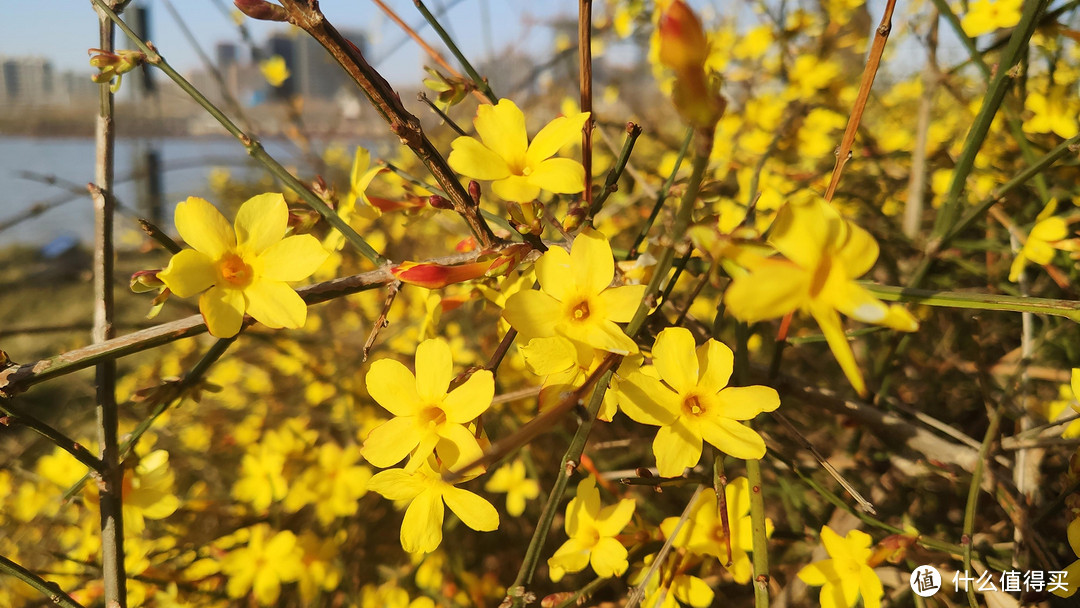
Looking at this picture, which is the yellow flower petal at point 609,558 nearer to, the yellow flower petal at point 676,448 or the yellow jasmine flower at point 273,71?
the yellow flower petal at point 676,448

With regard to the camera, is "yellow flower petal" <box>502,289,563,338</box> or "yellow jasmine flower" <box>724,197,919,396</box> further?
"yellow flower petal" <box>502,289,563,338</box>

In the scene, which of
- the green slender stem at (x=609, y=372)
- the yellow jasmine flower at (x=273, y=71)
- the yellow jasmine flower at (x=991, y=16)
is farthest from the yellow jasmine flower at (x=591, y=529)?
the yellow jasmine flower at (x=273, y=71)

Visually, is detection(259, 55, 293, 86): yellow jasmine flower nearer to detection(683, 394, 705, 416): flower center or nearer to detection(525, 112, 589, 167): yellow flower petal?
detection(525, 112, 589, 167): yellow flower petal

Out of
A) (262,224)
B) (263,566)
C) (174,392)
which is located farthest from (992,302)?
(263,566)

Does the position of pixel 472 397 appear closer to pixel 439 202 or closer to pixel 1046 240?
pixel 439 202

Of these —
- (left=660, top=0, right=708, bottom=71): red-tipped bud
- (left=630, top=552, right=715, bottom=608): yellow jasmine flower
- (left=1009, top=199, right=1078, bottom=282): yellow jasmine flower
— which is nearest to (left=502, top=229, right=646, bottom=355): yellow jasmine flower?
(left=660, top=0, right=708, bottom=71): red-tipped bud

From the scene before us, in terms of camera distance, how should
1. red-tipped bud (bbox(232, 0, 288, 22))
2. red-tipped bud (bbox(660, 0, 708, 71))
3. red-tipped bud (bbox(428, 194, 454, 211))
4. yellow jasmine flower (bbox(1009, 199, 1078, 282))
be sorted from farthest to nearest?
1. yellow jasmine flower (bbox(1009, 199, 1078, 282))
2. red-tipped bud (bbox(428, 194, 454, 211))
3. red-tipped bud (bbox(232, 0, 288, 22))
4. red-tipped bud (bbox(660, 0, 708, 71))
